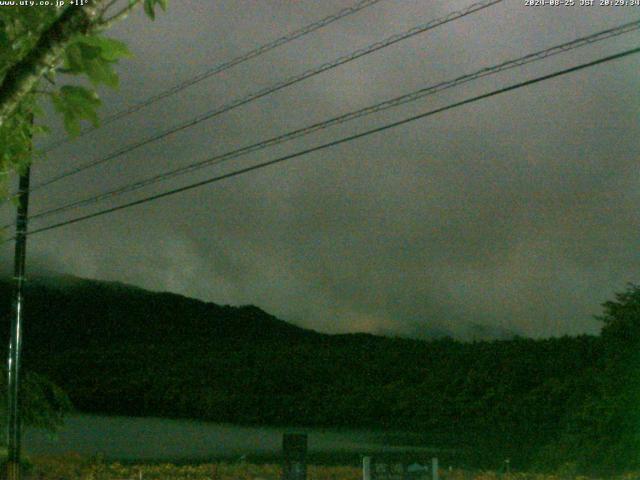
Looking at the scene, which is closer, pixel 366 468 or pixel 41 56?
pixel 41 56

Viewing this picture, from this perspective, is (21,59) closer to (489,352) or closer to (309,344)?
(489,352)

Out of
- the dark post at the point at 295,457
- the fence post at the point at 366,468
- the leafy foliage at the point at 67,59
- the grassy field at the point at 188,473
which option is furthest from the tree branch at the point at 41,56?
Result: the grassy field at the point at 188,473

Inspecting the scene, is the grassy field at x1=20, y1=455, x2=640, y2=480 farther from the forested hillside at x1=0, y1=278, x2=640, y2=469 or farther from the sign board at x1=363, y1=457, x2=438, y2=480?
the sign board at x1=363, y1=457, x2=438, y2=480

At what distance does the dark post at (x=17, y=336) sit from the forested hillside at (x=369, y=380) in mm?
10077

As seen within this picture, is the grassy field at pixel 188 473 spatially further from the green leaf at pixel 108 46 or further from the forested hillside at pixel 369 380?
the green leaf at pixel 108 46

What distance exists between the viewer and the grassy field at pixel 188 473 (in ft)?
58.9

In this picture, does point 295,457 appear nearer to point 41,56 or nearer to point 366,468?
point 366,468

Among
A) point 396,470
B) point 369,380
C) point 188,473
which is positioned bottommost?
point 188,473

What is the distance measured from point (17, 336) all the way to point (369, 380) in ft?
65.3

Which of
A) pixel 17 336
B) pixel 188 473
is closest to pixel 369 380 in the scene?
pixel 188 473

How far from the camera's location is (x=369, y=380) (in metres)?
36.6

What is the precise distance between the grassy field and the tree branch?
46.7 feet

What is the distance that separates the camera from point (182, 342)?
50.1 m

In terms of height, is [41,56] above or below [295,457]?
above
